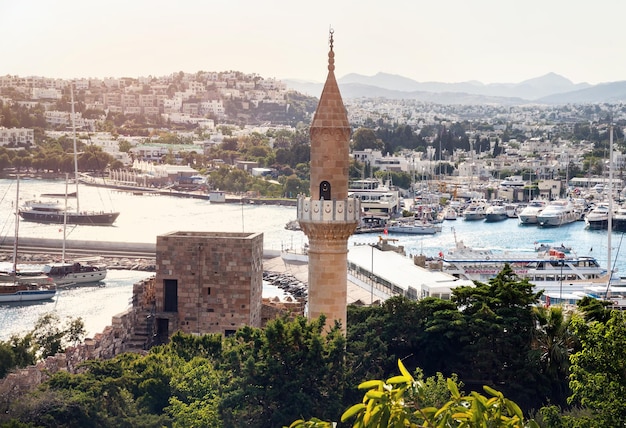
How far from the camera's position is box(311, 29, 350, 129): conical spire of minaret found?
8.98 m

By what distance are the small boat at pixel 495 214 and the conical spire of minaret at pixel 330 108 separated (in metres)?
46.0

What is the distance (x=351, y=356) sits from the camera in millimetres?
10078

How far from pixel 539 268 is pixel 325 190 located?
77.2ft

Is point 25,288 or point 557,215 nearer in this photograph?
point 25,288

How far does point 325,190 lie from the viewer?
29.7 feet

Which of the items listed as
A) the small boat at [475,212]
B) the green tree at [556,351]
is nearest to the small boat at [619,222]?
the small boat at [475,212]

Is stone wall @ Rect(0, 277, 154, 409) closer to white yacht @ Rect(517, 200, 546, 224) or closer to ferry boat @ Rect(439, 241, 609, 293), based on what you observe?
ferry boat @ Rect(439, 241, 609, 293)

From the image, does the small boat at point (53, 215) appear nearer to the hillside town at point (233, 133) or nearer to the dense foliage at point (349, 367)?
the hillside town at point (233, 133)

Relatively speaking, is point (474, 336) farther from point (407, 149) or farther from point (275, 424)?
point (407, 149)

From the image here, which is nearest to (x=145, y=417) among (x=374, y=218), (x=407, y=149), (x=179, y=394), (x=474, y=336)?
(x=179, y=394)

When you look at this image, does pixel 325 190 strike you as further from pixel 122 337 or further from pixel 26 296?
pixel 26 296

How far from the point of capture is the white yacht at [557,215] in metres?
52.2

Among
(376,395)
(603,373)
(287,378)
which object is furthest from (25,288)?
(376,395)

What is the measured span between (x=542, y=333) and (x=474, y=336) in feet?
2.23
